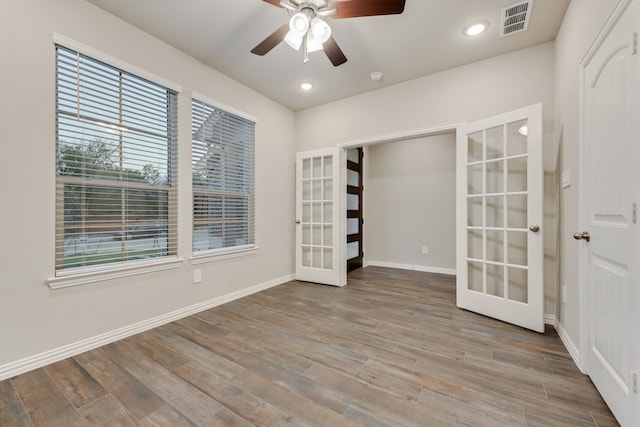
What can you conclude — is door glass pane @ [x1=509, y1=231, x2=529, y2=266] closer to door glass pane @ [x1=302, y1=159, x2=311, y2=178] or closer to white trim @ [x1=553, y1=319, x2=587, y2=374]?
white trim @ [x1=553, y1=319, x2=587, y2=374]

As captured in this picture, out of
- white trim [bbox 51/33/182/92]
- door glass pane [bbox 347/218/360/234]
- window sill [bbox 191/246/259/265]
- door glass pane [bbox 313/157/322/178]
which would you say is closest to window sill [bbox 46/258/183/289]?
window sill [bbox 191/246/259/265]

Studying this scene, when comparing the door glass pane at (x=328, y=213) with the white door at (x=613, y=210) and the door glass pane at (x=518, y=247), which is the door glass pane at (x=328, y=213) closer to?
the door glass pane at (x=518, y=247)

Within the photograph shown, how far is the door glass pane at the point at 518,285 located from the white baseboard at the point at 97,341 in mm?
2922

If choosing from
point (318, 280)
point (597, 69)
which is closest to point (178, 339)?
point (318, 280)

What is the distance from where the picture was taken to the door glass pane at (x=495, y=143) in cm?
252

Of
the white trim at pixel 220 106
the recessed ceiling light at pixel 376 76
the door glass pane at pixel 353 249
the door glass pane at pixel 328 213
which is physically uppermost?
the recessed ceiling light at pixel 376 76

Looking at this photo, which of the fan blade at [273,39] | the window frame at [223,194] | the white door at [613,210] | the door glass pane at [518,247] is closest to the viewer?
the white door at [613,210]

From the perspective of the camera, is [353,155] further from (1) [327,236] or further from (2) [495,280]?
(2) [495,280]

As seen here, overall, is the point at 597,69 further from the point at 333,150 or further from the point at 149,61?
the point at 149,61

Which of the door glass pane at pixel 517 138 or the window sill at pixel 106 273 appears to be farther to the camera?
the door glass pane at pixel 517 138

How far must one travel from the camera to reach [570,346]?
6.26 feet

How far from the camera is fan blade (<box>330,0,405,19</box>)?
1628 mm

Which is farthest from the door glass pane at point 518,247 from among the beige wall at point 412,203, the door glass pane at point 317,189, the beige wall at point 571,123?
the door glass pane at point 317,189

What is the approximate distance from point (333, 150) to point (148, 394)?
10.4ft
